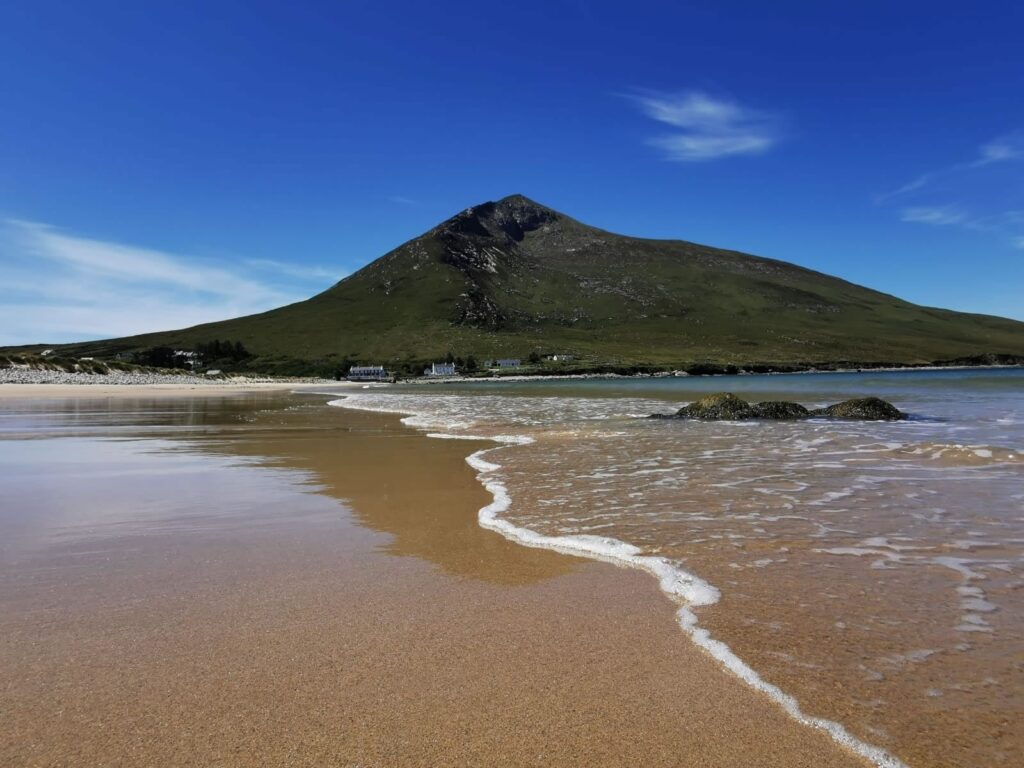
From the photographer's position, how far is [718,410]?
90.7ft

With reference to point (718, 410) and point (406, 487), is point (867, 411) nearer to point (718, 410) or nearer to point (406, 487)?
point (718, 410)

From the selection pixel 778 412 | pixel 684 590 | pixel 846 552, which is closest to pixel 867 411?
pixel 778 412

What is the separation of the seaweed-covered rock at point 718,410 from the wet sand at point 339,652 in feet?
65.8

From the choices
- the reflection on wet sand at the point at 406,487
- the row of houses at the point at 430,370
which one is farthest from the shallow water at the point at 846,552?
the row of houses at the point at 430,370

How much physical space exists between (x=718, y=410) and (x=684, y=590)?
22.8 metres

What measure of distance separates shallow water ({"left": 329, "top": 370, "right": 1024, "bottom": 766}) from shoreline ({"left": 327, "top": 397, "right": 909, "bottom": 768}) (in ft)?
0.20

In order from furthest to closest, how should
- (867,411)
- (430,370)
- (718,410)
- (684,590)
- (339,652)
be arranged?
(430,370) < (718,410) < (867,411) < (684,590) < (339,652)

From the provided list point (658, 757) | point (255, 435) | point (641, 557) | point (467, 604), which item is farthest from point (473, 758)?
point (255, 435)

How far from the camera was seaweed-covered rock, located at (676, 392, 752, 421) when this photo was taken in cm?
2716

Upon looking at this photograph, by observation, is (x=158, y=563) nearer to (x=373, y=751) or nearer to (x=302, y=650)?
(x=302, y=650)

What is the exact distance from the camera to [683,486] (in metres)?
11.6

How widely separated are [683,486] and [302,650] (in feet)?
27.4

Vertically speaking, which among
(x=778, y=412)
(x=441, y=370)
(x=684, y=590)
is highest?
(x=441, y=370)

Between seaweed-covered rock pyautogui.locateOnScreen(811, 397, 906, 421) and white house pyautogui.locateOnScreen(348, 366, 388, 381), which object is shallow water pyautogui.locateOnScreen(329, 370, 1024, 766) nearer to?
seaweed-covered rock pyautogui.locateOnScreen(811, 397, 906, 421)
